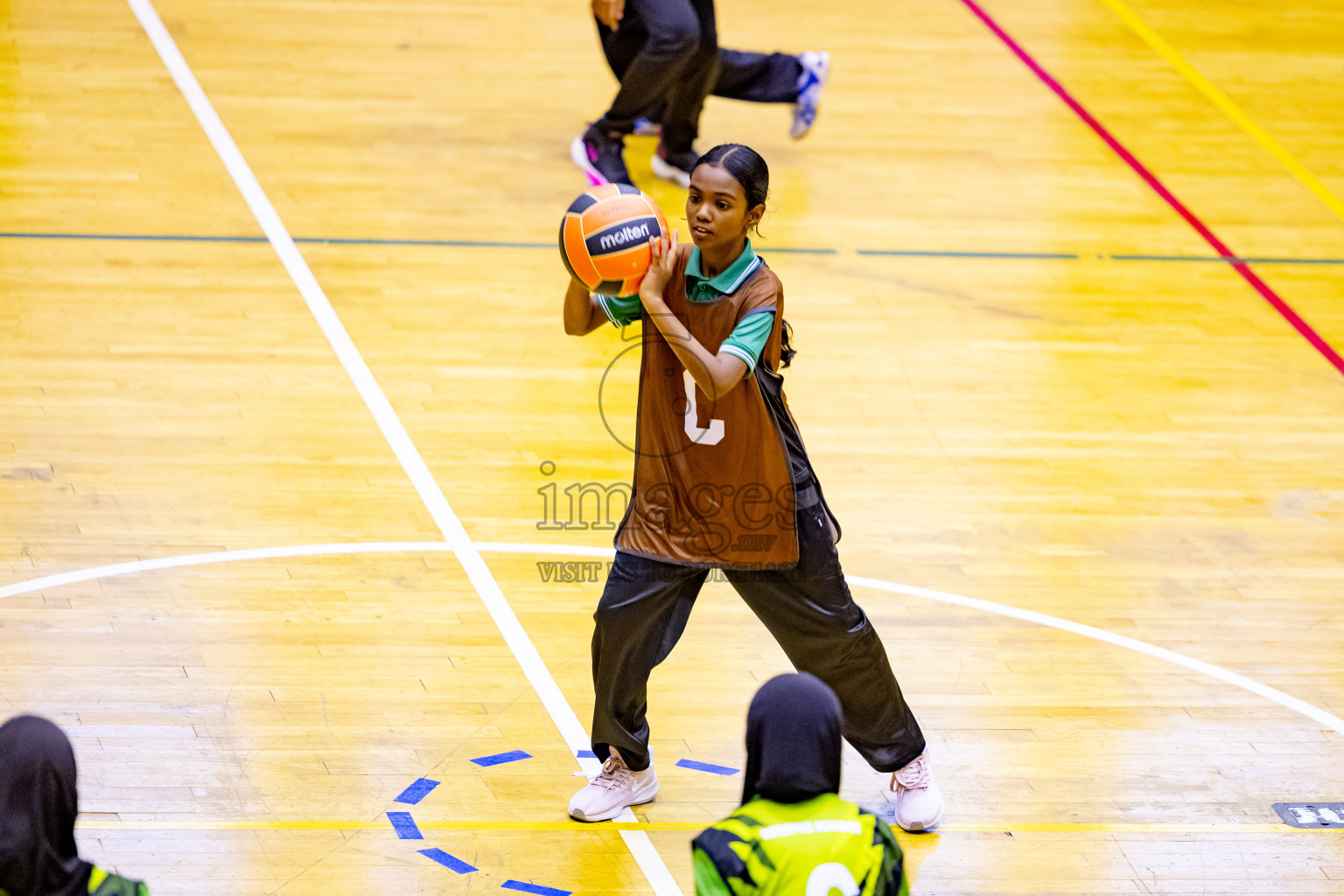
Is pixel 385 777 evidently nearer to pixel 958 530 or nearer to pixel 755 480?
pixel 755 480

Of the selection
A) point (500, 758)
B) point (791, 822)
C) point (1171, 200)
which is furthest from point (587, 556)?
point (1171, 200)

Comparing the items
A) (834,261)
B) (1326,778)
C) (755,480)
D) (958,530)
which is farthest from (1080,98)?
(755,480)

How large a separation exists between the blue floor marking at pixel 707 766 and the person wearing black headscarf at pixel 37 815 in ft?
6.34

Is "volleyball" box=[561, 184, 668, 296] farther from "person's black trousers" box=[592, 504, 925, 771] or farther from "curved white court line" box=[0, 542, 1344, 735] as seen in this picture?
"curved white court line" box=[0, 542, 1344, 735]

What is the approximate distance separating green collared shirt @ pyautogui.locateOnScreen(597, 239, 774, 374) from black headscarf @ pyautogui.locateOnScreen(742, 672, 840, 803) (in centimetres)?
98

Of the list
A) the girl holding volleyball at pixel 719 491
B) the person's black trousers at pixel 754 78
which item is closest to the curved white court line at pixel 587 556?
the girl holding volleyball at pixel 719 491

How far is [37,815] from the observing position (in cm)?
257

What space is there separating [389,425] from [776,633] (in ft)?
8.31

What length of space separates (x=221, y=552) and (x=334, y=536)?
1.26ft

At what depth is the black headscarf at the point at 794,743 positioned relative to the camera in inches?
103

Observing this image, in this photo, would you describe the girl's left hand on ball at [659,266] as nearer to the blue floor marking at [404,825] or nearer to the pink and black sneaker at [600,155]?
the blue floor marking at [404,825]

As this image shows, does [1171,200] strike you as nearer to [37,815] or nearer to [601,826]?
[601,826]

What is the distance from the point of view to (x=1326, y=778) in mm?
4363

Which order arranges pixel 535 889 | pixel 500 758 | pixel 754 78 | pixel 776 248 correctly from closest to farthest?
pixel 535 889
pixel 500 758
pixel 776 248
pixel 754 78
